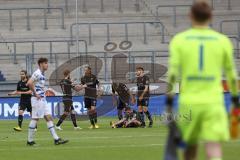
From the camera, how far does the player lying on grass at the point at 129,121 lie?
1021 inches

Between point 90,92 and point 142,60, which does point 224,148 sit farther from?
point 142,60

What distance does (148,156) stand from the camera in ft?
50.0

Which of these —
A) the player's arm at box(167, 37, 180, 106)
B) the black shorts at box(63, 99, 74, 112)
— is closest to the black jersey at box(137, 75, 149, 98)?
the black shorts at box(63, 99, 74, 112)

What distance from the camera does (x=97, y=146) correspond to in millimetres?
17922

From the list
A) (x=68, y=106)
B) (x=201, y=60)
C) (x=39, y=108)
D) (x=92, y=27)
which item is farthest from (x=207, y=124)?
(x=92, y=27)

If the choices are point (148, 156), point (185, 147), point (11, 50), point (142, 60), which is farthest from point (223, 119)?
point (11, 50)

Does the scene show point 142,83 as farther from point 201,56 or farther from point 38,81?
point 201,56

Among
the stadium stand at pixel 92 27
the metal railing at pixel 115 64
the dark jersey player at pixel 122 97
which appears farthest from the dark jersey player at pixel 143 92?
the stadium stand at pixel 92 27

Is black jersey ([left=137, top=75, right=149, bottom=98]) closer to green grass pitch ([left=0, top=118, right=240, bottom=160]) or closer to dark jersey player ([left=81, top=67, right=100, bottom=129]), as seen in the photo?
dark jersey player ([left=81, top=67, right=100, bottom=129])

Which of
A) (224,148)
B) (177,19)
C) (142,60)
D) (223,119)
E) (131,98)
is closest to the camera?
(223,119)

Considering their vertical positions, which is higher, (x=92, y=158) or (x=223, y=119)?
(x=223, y=119)

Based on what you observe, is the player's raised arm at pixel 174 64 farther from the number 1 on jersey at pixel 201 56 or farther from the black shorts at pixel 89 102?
the black shorts at pixel 89 102

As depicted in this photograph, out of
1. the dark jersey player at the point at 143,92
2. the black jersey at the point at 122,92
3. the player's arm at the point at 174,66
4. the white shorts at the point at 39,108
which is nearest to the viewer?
the player's arm at the point at 174,66

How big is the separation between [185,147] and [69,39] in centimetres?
3229
